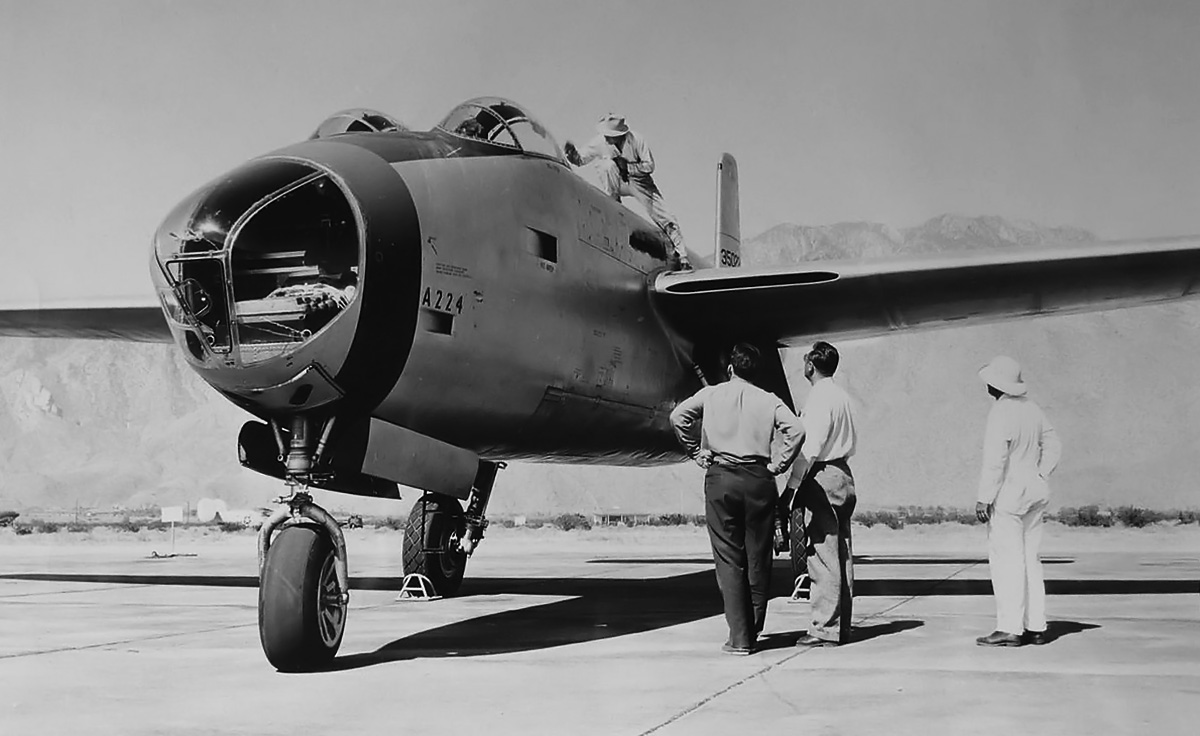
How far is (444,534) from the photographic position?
12.3 m

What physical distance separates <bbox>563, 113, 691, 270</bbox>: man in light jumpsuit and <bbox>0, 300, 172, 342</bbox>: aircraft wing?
525cm

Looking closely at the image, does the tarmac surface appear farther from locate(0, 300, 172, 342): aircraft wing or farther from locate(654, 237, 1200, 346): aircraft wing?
locate(0, 300, 172, 342): aircraft wing

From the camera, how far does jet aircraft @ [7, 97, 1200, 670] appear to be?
6.75 meters

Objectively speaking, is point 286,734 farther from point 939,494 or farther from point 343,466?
point 939,494

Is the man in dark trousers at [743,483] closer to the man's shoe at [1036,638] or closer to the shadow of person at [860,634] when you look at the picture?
the shadow of person at [860,634]

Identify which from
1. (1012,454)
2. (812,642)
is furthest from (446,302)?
(1012,454)

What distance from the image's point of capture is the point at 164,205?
1161 cm

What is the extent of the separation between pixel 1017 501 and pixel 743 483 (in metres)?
1.90

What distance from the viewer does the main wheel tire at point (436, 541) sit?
12.1m

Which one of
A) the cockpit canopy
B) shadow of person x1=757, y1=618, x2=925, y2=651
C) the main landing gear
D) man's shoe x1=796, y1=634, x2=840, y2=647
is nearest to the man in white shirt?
man's shoe x1=796, y1=634, x2=840, y2=647

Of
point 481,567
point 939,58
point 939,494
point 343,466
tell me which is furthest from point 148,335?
point 939,494

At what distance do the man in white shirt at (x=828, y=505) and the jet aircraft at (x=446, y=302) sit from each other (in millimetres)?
2123

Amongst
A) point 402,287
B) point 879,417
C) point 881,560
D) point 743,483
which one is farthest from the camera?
point 879,417

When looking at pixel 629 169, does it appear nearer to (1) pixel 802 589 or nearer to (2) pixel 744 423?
(1) pixel 802 589
